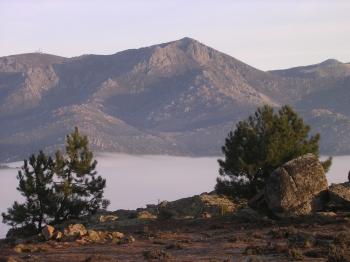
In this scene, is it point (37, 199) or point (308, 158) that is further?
point (37, 199)

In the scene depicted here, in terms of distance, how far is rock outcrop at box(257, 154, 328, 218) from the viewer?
38.5m

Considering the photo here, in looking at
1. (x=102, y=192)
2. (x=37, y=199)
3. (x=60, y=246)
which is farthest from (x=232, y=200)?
(x=60, y=246)

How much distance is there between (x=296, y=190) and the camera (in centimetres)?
3872

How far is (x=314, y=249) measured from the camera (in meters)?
27.2

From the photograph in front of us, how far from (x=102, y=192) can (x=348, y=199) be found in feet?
93.5

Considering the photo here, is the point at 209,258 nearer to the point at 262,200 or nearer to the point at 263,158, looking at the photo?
the point at 262,200

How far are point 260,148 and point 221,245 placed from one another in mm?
23424

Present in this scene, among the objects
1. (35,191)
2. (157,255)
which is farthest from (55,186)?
(157,255)

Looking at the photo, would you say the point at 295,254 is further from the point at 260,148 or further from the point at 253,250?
the point at 260,148

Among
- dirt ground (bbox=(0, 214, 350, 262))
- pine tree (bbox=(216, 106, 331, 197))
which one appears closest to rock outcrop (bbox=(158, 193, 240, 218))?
pine tree (bbox=(216, 106, 331, 197))

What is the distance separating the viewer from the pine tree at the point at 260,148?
52750 mm

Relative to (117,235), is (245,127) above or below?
above

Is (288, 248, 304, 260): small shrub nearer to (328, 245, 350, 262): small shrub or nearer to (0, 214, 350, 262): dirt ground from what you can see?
(0, 214, 350, 262): dirt ground

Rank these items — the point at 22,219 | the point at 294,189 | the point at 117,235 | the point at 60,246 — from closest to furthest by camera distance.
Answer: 1. the point at 60,246
2. the point at 117,235
3. the point at 294,189
4. the point at 22,219
